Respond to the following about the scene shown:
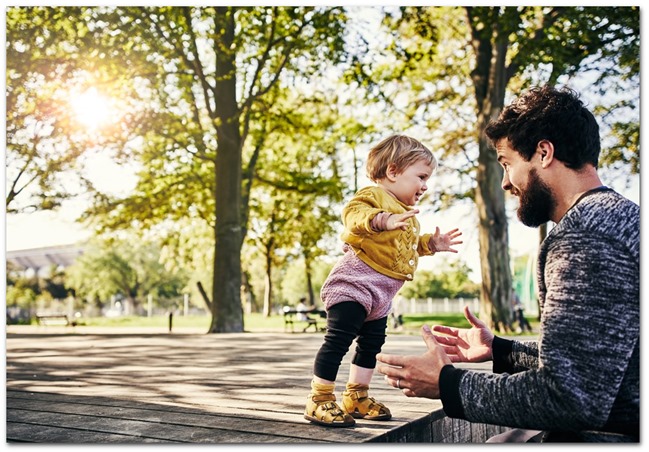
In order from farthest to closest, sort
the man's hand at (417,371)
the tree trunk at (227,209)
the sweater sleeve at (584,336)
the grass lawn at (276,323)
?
the grass lawn at (276,323), the tree trunk at (227,209), the man's hand at (417,371), the sweater sleeve at (584,336)

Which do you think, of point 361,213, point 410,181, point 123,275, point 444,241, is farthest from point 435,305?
point 361,213

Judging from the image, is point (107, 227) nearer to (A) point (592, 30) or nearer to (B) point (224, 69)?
(B) point (224, 69)

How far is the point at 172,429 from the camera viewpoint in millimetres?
2535

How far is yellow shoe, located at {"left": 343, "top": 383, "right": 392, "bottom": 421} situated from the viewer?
2729 millimetres

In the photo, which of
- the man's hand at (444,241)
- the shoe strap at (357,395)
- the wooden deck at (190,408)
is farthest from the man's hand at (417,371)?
the man's hand at (444,241)

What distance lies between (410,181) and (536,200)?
117cm

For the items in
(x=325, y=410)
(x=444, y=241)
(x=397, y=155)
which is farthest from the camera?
(x=444, y=241)

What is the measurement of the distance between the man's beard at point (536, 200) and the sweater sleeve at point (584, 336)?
21 centimetres

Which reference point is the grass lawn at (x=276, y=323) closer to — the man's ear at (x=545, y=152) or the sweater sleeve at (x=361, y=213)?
the sweater sleeve at (x=361, y=213)

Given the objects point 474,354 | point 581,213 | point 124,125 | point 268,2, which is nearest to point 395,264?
point 474,354

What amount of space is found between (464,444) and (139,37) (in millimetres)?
11113

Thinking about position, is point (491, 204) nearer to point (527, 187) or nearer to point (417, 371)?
point (527, 187)

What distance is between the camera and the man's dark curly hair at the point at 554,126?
6.02 ft

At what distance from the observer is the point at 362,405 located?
110 inches
